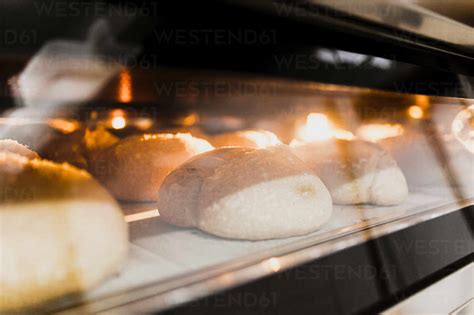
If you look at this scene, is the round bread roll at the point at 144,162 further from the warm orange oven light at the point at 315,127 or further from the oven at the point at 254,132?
the warm orange oven light at the point at 315,127

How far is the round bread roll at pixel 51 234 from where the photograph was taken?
65 centimetres

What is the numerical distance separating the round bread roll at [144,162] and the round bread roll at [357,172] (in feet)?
1.25

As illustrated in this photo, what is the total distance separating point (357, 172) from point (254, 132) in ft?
1.38

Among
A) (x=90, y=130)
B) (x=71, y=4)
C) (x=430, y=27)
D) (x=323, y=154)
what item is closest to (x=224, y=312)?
(x=71, y=4)

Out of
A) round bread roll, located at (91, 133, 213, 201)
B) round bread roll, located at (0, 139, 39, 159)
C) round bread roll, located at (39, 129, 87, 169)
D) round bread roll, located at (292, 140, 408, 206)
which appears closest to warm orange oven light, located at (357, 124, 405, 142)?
round bread roll, located at (292, 140, 408, 206)

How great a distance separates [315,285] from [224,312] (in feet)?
0.65

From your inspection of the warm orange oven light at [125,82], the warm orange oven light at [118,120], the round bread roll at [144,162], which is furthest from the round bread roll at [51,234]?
the warm orange oven light at [118,120]

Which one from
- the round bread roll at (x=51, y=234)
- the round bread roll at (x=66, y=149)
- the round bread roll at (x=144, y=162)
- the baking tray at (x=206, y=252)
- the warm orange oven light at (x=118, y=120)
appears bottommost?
the baking tray at (x=206, y=252)

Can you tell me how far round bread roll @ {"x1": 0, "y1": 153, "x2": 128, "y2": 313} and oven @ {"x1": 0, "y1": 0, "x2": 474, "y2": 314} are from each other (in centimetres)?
1

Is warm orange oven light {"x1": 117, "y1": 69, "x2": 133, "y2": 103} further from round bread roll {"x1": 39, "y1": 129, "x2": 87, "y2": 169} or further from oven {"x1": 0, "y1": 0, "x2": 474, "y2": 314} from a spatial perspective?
round bread roll {"x1": 39, "y1": 129, "x2": 87, "y2": 169}

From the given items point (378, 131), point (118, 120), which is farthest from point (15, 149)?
point (378, 131)

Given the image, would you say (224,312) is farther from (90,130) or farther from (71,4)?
(90,130)

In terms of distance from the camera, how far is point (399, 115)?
189 cm

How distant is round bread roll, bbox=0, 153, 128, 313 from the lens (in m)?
0.65
